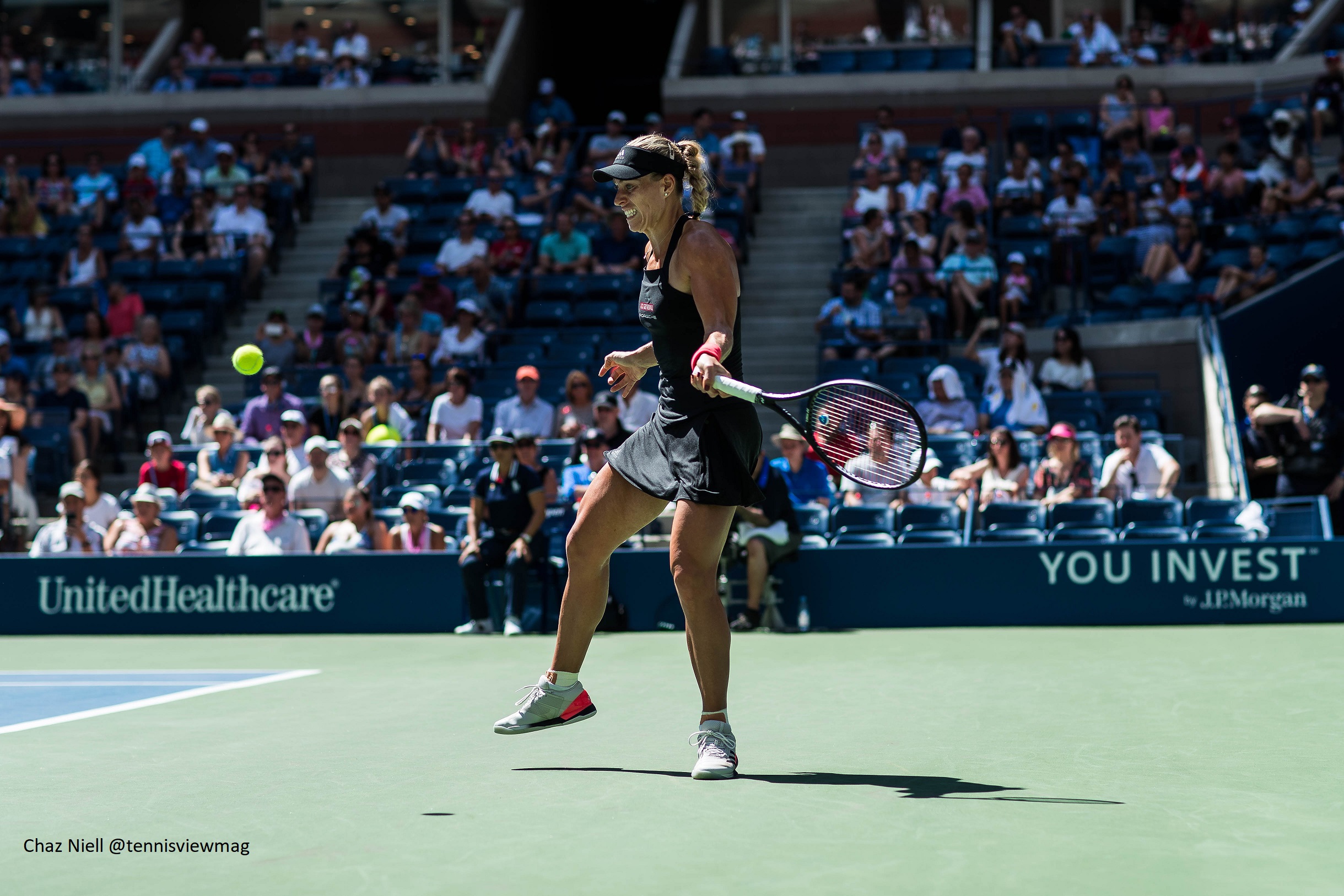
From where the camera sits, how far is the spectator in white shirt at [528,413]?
1311cm

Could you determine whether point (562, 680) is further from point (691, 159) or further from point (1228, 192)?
point (1228, 192)

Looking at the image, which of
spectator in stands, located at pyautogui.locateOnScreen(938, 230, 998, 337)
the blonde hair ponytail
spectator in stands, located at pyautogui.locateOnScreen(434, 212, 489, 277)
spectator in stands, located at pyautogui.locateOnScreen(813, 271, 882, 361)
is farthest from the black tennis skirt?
spectator in stands, located at pyautogui.locateOnScreen(434, 212, 489, 277)

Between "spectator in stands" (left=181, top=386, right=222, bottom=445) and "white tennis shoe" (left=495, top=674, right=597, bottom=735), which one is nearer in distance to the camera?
"white tennis shoe" (left=495, top=674, right=597, bottom=735)

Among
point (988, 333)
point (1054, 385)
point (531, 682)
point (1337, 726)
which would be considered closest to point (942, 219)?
point (988, 333)

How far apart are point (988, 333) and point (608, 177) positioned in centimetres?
1087

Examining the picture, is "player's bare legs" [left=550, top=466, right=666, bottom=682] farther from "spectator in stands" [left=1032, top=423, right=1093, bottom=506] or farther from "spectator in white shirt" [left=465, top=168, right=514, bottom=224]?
"spectator in white shirt" [left=465, top=168, right=514, bottom=224]

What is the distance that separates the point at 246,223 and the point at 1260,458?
1230 centimetres

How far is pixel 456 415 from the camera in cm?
1352

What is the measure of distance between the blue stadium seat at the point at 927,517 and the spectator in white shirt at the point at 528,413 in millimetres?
3317

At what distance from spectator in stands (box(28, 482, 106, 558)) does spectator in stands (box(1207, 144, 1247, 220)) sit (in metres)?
11.5

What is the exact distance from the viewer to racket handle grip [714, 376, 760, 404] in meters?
4.34

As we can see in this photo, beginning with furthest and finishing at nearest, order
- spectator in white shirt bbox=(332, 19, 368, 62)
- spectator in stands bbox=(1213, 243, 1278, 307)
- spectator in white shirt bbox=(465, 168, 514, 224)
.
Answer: spectator in white shirt bbox=(332, 19, 368, 62) → spectator in white shirt bbox=(465, 168, 514, 224) → spectator in stands bbox=(1213, 243, 1278, 307)

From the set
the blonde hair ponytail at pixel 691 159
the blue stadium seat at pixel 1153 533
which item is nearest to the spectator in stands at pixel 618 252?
the blue stadium seat at pixel 1153 533

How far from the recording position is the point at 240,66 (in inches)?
927
